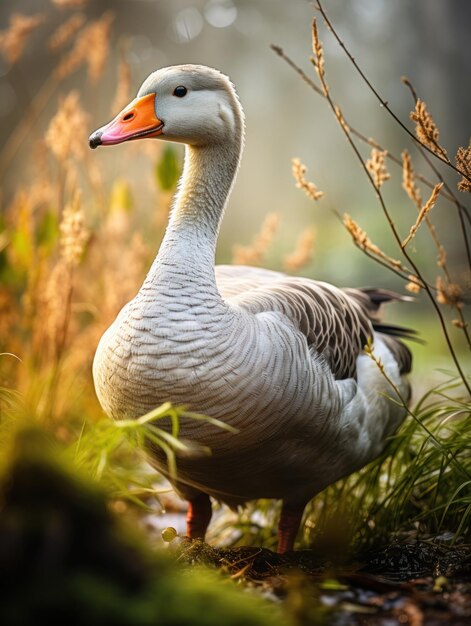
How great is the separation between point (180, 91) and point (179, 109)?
63 millimetres

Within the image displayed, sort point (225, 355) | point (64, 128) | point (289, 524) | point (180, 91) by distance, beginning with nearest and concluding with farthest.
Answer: point (225, 355) → point (180, 91) → point (289, 524) → point (64, 128)

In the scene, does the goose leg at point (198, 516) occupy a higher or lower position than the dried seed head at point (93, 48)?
lower

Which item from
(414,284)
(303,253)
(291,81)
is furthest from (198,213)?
(291,81)

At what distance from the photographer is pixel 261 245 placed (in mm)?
3596

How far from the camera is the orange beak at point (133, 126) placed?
6.86 ft

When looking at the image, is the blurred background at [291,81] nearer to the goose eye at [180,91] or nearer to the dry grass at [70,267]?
the dry grass at [70,267]

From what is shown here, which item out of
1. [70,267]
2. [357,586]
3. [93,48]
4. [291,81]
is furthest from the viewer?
[291,81]

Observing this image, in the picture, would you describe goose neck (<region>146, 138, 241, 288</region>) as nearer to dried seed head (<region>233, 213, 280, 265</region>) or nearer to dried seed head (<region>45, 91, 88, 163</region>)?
dried seed head (<region>45, 91, 88, 163</region>)

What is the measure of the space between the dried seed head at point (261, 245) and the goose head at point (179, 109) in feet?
4.26

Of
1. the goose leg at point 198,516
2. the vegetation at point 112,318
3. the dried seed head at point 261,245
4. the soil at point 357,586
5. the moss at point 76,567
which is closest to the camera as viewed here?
the moss at point 76,567

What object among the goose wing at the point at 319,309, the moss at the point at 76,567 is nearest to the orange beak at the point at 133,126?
the goose wing at the point at 319,309

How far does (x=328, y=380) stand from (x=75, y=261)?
3.54 feet

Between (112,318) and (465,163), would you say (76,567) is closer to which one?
(465,163)

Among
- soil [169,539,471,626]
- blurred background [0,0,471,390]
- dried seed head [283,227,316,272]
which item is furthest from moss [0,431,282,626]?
blurred background [0,0,471,390]
